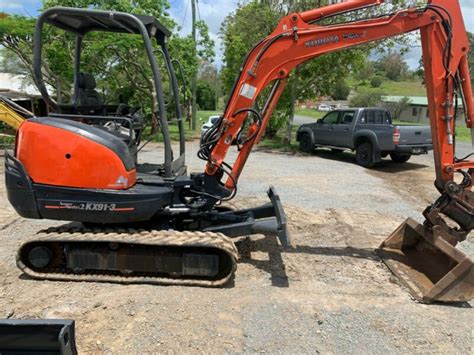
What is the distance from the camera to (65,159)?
4.16 meters

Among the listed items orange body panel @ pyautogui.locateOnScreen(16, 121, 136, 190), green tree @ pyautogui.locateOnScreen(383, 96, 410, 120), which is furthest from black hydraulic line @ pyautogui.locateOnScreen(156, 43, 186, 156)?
green tree @ pyautogui.locateOnScreen(383, 96, 410, 120)

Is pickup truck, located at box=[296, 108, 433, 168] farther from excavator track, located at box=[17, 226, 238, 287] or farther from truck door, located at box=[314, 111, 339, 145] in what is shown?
excavator track, located at box=[17, 226, 238, 287]

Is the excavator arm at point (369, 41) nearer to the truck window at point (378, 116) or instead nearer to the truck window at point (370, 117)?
the truck window at point (370, 117)

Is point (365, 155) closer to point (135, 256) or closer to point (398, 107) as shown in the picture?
point (135, 256)

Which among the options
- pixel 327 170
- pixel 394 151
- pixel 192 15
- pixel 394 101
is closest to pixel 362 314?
pixel 327 170

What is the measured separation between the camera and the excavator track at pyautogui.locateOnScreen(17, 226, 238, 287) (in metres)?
4.29

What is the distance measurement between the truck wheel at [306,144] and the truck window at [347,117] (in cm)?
176

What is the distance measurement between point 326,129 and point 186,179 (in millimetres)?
11099

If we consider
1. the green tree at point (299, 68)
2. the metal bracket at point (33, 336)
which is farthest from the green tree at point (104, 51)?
the metal bracket at point (33, 336)

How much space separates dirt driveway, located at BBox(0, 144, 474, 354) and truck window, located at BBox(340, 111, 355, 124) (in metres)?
8.43

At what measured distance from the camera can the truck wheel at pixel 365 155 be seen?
1290cm

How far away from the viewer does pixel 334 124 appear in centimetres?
1477

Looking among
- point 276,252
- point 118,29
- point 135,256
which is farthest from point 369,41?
point 135,256

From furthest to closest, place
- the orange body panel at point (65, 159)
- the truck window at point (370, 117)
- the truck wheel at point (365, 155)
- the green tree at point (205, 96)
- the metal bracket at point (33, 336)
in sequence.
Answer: the green tree at point (205, 96), the truck window at point (370, 117), the truck wheel at point (365, 155), the orange body panel at point (65, 159), the metal bracket at point (33, 336)
